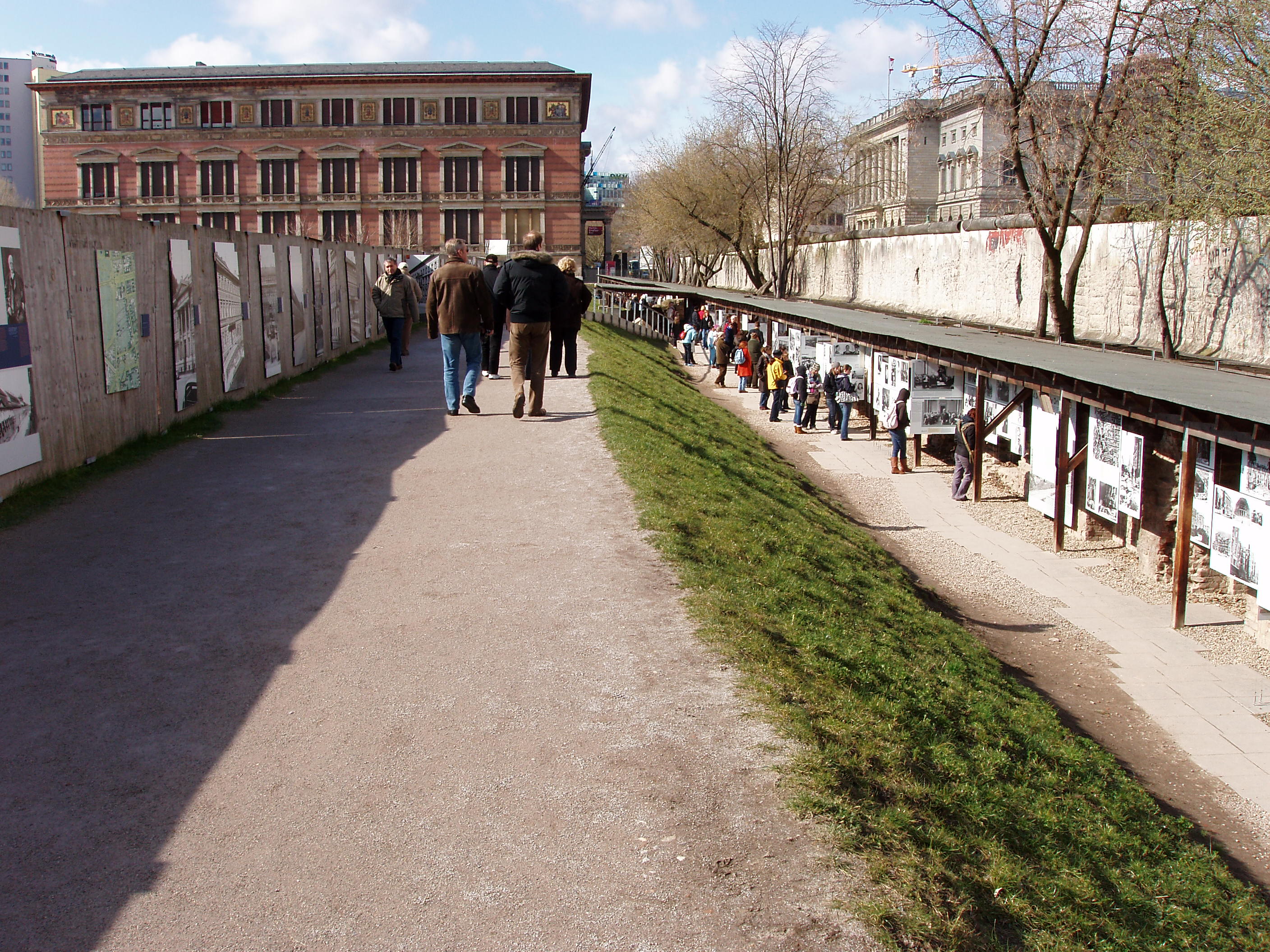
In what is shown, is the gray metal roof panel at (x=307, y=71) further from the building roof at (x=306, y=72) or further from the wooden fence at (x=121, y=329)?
the wooden fence at (x=121, y=329)

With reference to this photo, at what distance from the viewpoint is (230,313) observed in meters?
14.2

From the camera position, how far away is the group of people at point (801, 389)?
19781 millimetres

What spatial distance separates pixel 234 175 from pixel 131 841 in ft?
261

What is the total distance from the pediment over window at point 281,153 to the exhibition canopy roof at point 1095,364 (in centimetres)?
5277

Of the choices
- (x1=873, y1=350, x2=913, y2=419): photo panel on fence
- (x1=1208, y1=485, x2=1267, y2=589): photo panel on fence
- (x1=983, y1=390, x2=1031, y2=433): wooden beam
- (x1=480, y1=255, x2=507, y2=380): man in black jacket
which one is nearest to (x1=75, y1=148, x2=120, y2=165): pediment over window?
(x1=873, y1=350, x2=913, y2=419): photo panel on fence

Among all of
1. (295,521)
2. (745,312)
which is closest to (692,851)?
(295,521)

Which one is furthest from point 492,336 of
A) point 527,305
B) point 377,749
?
point 377,749

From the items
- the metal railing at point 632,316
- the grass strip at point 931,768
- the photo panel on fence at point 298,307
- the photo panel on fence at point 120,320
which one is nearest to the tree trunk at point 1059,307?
the grass strip at point 931,768

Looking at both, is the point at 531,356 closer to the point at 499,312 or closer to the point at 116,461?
the point at 499,312

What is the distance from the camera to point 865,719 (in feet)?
20.4

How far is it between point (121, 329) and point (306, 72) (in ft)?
243

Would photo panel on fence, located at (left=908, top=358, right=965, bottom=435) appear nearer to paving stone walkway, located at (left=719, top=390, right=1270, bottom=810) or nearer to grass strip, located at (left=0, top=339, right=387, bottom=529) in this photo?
paving stone walkway, located at (left=719, top=390, right=1270, bottom=810)

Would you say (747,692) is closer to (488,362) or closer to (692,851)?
(692,851)

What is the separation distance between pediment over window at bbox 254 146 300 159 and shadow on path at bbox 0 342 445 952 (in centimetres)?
6985
